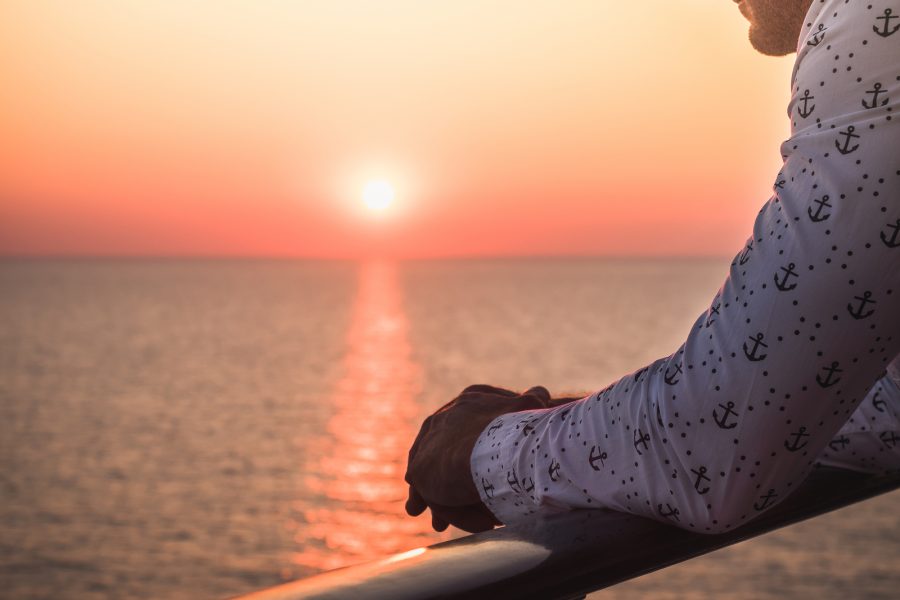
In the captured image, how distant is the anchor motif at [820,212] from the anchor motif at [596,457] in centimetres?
32

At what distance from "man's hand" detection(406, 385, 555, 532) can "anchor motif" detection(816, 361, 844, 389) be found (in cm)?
42

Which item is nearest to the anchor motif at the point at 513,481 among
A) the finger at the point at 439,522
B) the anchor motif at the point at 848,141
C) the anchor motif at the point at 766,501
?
the finger at the point at 439,522

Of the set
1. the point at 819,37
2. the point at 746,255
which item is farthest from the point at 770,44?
the point at 746,255

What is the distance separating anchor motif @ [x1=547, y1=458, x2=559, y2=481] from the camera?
3.17ft

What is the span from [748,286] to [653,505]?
0.24m

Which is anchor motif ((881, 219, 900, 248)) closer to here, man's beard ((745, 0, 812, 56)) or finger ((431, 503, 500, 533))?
man's beard ((745, 0, 812, 56))

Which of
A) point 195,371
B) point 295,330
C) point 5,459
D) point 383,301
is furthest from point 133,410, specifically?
point 383,301

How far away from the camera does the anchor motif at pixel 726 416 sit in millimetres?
816

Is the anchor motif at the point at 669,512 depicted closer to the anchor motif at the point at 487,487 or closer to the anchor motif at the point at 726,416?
the anchor motif at the point at 726,416

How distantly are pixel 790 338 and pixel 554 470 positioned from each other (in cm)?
31

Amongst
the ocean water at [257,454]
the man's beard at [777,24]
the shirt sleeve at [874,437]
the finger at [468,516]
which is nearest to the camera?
the man's beard at [777,24]

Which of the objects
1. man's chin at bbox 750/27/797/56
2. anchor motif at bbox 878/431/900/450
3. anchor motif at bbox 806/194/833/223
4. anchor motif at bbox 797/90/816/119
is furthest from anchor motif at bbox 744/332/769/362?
anchor motif at bbox 878/431/900/450

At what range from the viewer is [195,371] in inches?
2010

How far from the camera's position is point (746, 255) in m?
0.83
